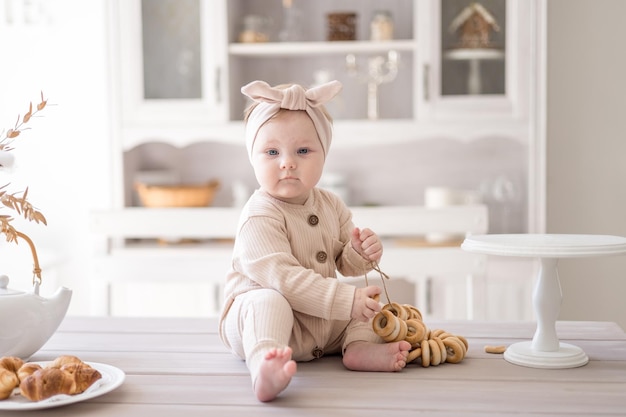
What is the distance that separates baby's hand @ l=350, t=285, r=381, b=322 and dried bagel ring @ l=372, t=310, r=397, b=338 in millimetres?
77

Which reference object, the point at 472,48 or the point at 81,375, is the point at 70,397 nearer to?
the point at 81,375

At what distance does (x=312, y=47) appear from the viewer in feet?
9.68

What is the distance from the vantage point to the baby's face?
4.43 ft

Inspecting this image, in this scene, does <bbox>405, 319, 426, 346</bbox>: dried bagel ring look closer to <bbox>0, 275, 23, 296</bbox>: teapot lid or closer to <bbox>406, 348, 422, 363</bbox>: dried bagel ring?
<bbox>406, 348, 422, 363</bbox>: dried bagel ring

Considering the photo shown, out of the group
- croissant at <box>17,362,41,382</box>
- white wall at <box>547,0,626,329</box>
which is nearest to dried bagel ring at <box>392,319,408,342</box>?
croissant at <box>17,362,41,382</box>

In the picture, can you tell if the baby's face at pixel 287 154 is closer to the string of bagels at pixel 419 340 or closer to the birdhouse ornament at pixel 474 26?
the string of bagels at pixel 419 340

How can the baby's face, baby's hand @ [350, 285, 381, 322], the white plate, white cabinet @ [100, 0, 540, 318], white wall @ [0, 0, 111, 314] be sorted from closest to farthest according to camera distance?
the white plate → baby's hand @ [350, 285, 381, 322] → the baby's face → white cabinet @ [100, 0, 540, 318] → white wall @ [0, 0, 111, 314]

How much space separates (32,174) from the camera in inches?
129

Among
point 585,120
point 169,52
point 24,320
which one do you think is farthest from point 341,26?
point 24,320

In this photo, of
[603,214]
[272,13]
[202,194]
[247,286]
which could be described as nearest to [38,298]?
[247,286]

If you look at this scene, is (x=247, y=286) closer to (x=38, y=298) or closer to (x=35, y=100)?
(x=38, y=298)

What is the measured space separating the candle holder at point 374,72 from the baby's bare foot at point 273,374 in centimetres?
199

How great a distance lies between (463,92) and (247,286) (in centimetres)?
173

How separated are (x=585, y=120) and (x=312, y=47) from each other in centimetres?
110
